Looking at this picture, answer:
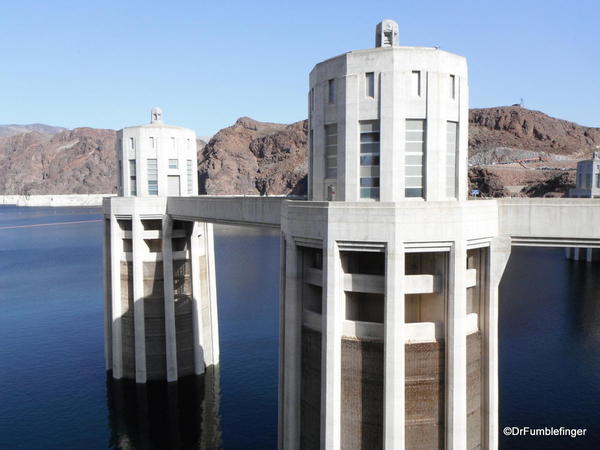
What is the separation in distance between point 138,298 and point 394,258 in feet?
95.4

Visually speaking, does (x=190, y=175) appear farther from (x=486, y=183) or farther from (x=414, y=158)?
(x=486, y=183)

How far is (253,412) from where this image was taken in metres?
39.9

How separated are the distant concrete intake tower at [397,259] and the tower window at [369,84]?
0.16ft

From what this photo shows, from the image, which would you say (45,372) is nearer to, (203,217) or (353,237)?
(203,217)

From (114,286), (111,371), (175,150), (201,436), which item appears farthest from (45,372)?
(175,150)

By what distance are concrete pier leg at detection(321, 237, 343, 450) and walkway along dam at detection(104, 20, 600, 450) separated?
0.05 m

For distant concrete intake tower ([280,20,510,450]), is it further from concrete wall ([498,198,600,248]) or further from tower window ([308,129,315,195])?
concrete wall ([498,198,600,248])

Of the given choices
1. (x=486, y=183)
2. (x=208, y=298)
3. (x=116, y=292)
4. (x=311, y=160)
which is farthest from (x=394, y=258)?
(x=486, y=183)

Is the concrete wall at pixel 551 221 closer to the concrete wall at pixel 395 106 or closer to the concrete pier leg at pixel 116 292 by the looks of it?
the concrete wall at pixel 395 106

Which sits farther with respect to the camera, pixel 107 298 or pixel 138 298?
pixel 107 298

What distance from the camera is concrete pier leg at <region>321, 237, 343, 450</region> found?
64.6 feet

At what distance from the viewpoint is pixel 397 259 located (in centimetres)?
1888

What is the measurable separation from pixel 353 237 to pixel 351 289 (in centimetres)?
201

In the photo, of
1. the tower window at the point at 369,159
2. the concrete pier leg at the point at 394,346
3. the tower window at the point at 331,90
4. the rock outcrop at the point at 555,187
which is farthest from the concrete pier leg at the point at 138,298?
the rock outcrop at the point at 555,187
